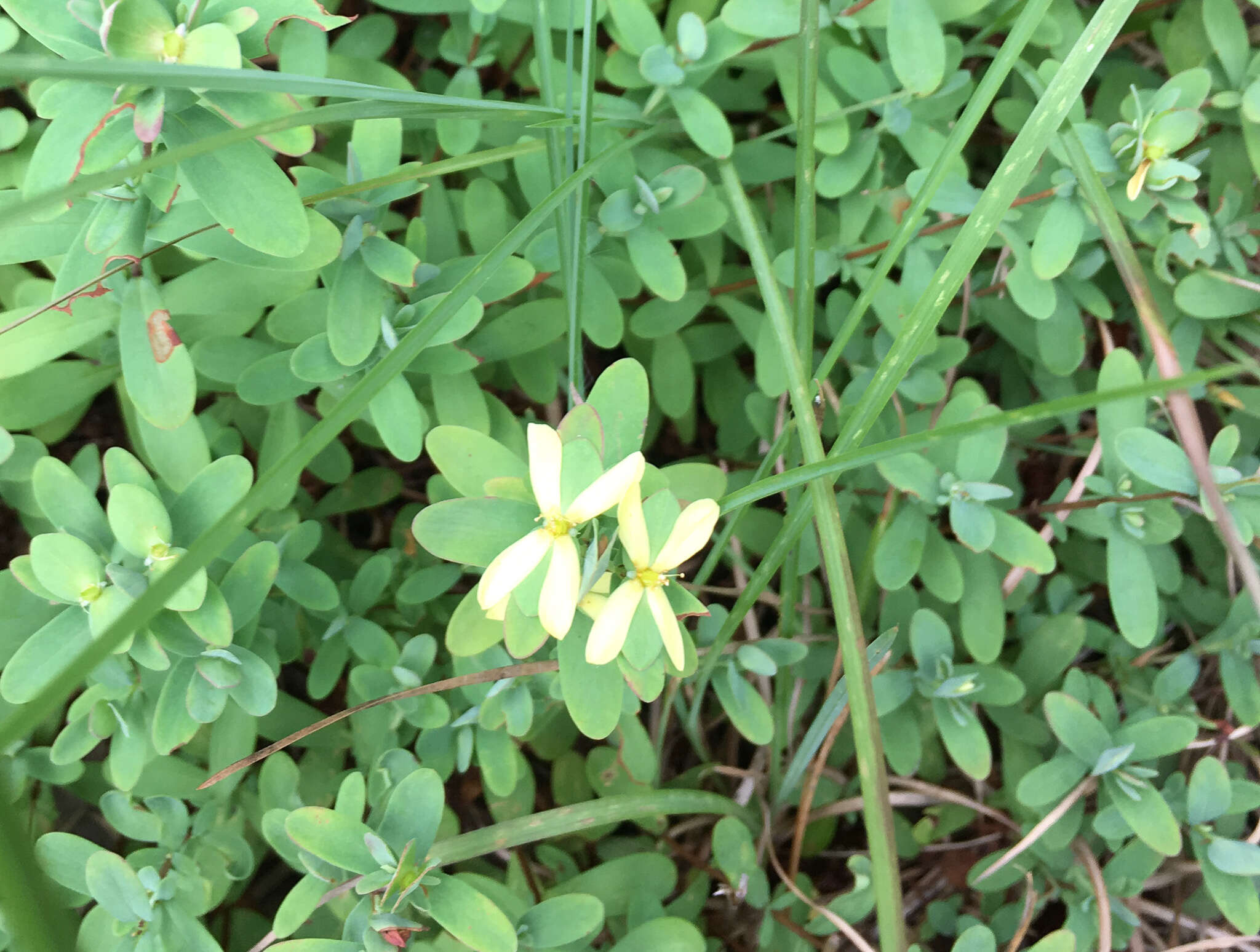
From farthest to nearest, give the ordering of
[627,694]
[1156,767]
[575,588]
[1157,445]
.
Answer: [1156,767], [1157,445], [627,694], [575,588]

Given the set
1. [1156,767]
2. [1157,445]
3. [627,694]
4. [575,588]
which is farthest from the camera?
[1156,767]

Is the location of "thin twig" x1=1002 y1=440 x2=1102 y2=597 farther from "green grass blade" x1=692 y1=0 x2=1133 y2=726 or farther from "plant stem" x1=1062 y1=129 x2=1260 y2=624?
"green grass blade" x1=692 y1=0 x2=1133 y2=726

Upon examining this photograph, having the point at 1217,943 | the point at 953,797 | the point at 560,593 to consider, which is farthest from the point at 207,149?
the point at 1217,943

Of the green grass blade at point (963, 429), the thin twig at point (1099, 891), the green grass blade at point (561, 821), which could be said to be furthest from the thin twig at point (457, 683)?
the thin twig at point (1099, 891)

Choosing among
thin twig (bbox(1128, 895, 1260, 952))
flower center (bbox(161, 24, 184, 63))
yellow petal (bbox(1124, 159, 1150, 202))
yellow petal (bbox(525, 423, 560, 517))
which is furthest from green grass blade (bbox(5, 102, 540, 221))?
thin twig (bbox(1128, 895, 1260, 952))

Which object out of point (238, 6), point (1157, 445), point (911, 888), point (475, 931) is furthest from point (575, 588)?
point (911, 888)

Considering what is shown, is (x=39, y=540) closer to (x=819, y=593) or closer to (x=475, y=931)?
(x=475, y=931)

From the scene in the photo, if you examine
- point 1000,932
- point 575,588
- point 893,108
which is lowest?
point 1000,932
